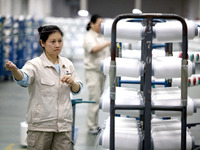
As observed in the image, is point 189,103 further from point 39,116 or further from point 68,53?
point 68,53

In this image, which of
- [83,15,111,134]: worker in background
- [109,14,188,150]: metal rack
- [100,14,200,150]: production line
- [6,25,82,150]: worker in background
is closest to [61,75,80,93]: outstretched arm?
[6,25,82,150]: worker in background

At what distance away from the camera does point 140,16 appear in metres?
2.71

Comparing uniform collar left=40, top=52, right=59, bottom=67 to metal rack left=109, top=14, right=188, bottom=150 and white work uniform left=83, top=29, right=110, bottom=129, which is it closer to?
metal rack left=109, top=14, right=188, bottom=150

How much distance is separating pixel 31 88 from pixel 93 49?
230cm

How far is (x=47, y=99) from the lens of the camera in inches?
125

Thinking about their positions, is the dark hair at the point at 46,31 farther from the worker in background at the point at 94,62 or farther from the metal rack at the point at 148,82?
the worker in background at the point at 94,62

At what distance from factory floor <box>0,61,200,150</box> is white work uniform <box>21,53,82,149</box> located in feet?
1.31

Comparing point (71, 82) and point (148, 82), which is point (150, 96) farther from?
point (71, 82)

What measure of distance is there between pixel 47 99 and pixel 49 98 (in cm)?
2

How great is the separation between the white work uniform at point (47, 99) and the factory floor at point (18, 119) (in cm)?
40

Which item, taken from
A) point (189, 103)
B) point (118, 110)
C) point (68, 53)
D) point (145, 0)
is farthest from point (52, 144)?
point (145, 0)

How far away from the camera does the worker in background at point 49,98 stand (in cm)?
318

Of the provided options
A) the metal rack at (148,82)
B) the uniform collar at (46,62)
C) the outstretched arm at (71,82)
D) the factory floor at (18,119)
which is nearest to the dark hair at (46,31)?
the uniform collar at (46,62)

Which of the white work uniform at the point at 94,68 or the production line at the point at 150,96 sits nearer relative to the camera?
the production line at the point at 150,96
